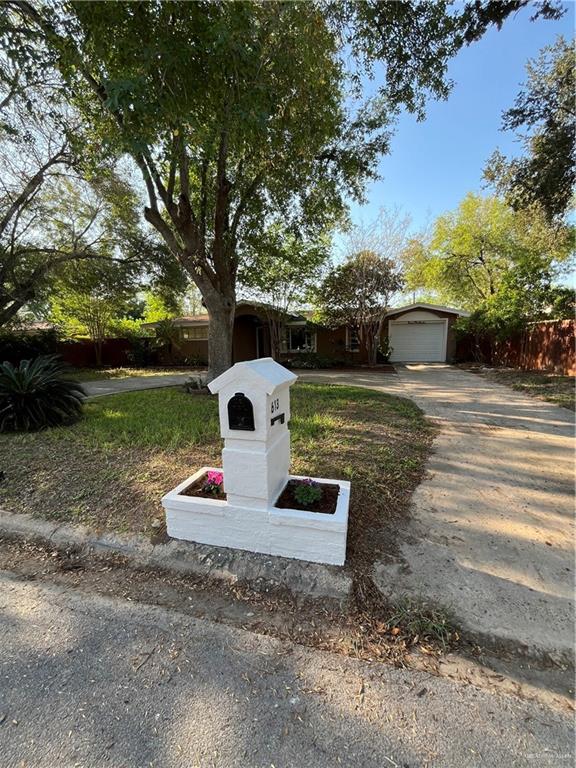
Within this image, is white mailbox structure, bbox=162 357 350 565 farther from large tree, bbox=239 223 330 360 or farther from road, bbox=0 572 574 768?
large tree, bbox=239 223 330 360

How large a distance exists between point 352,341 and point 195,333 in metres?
8.52

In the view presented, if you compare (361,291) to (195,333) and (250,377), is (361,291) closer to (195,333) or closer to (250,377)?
(195,333)

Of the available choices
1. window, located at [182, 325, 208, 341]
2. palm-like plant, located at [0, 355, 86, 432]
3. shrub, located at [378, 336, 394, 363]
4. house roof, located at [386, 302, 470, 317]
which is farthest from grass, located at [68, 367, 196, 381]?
house roof, located at [386, 302, 470, 317]

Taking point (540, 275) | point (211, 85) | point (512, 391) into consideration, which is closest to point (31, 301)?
point (211, 85)

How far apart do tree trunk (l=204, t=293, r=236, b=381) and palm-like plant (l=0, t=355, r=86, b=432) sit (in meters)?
3.07

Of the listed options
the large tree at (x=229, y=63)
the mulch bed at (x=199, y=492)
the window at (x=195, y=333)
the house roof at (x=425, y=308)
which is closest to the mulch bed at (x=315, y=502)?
the mulch bed at (x=199, y=492)

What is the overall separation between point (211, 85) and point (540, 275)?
43.8 ft

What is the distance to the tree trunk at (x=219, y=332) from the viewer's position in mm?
7832

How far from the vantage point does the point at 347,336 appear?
1791 cm

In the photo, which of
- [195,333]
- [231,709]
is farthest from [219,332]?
[195,333]

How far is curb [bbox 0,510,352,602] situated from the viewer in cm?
215

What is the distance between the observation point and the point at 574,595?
2.05m

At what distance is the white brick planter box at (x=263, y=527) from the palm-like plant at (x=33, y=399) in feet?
13.1

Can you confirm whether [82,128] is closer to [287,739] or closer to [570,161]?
[287,739]
